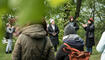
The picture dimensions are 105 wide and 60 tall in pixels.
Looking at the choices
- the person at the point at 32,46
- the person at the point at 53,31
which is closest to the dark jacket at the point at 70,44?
the person at the point at 32,46

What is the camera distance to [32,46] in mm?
2555

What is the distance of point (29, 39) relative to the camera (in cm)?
260

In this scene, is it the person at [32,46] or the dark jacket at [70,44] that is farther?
the dark jacket at [70,44]

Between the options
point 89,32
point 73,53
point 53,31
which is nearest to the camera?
point 73,53

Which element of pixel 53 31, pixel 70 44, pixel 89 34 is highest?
pixel 70 44

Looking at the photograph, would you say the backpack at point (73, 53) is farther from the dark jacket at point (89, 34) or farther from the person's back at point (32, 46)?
the dark jacket at point (89, 34)

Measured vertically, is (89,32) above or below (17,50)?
below

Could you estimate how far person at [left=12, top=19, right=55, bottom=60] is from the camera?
101 inches

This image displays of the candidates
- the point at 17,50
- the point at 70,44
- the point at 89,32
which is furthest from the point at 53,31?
the point at 17,50

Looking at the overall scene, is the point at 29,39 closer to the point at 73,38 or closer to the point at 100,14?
the point at 73,38

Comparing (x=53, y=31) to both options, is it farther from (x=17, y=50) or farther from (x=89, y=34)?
(x=17, y=50)

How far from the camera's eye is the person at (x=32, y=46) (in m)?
2.56

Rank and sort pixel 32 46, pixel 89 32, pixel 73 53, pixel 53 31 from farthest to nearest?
pixel 53 31 → pixel 89 32 → pixel 73 53 → pixel 32 46

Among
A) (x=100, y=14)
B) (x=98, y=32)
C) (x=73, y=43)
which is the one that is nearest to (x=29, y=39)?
(x=73, y=43)
